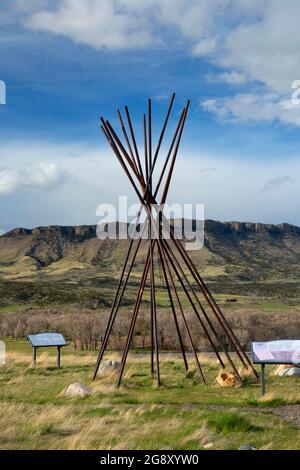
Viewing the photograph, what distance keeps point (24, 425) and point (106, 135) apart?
5866 mm

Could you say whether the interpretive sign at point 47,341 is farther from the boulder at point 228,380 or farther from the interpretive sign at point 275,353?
the interpretive sign at point 275,353

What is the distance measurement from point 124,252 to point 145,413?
138946 millimetres

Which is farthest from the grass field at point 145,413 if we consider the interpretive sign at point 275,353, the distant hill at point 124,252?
the distant hill at point 124,252

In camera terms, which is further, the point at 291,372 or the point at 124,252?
the point at 124,252

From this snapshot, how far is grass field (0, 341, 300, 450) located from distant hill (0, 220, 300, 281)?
90.4 m

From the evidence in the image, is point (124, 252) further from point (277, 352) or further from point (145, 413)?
point (145, 413)

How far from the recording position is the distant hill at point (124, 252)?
11117 cm

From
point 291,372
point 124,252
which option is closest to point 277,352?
point 291,372

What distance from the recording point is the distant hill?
11117 centimetres

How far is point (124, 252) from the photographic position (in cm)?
14538

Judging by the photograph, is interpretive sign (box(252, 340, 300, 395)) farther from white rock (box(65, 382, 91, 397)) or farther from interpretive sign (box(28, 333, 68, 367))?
interpretive sign (box(28, 333, 68, 367))

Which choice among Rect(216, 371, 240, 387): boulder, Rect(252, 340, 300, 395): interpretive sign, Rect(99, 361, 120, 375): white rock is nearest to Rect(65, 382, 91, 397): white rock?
Rect(99, 361, 120, 375): white rock
